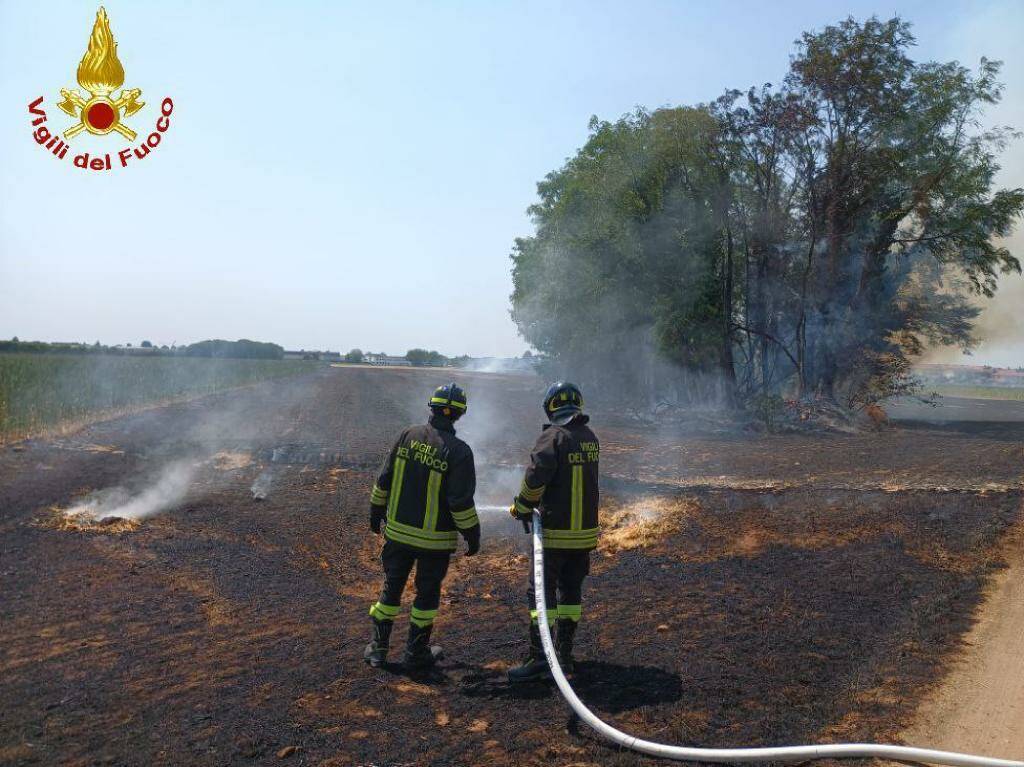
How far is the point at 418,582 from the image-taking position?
5844mm

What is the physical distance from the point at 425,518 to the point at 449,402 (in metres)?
0.84

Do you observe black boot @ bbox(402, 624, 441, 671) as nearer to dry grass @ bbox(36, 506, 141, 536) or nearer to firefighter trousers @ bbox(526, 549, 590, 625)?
firefighter trousers @ bbox(526, 549, 590, 625)

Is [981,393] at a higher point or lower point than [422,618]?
lower

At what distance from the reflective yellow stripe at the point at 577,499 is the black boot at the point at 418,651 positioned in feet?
4.19

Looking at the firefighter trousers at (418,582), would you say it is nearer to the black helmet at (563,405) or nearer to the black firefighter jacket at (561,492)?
the black firefighter jacket at (561,492)

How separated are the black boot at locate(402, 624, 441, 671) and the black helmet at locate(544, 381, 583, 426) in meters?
1.73

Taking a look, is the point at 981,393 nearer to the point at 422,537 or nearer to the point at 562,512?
the point at 562,512

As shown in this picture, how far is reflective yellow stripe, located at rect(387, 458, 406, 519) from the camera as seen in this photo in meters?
5.85

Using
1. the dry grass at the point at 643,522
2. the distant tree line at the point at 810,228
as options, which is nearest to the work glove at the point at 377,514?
the dry grass at the point at 643,522

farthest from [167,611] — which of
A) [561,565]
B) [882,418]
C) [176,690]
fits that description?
[882,418]

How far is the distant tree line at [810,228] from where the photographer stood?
2416 centimetres

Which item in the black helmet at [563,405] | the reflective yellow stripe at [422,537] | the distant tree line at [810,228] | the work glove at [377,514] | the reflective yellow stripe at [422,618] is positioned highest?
the distant tree line at [810,228]

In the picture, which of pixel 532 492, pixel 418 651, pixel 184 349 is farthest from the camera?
pixel 184 349

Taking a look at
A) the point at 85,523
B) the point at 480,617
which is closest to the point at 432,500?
the point at 480,617
